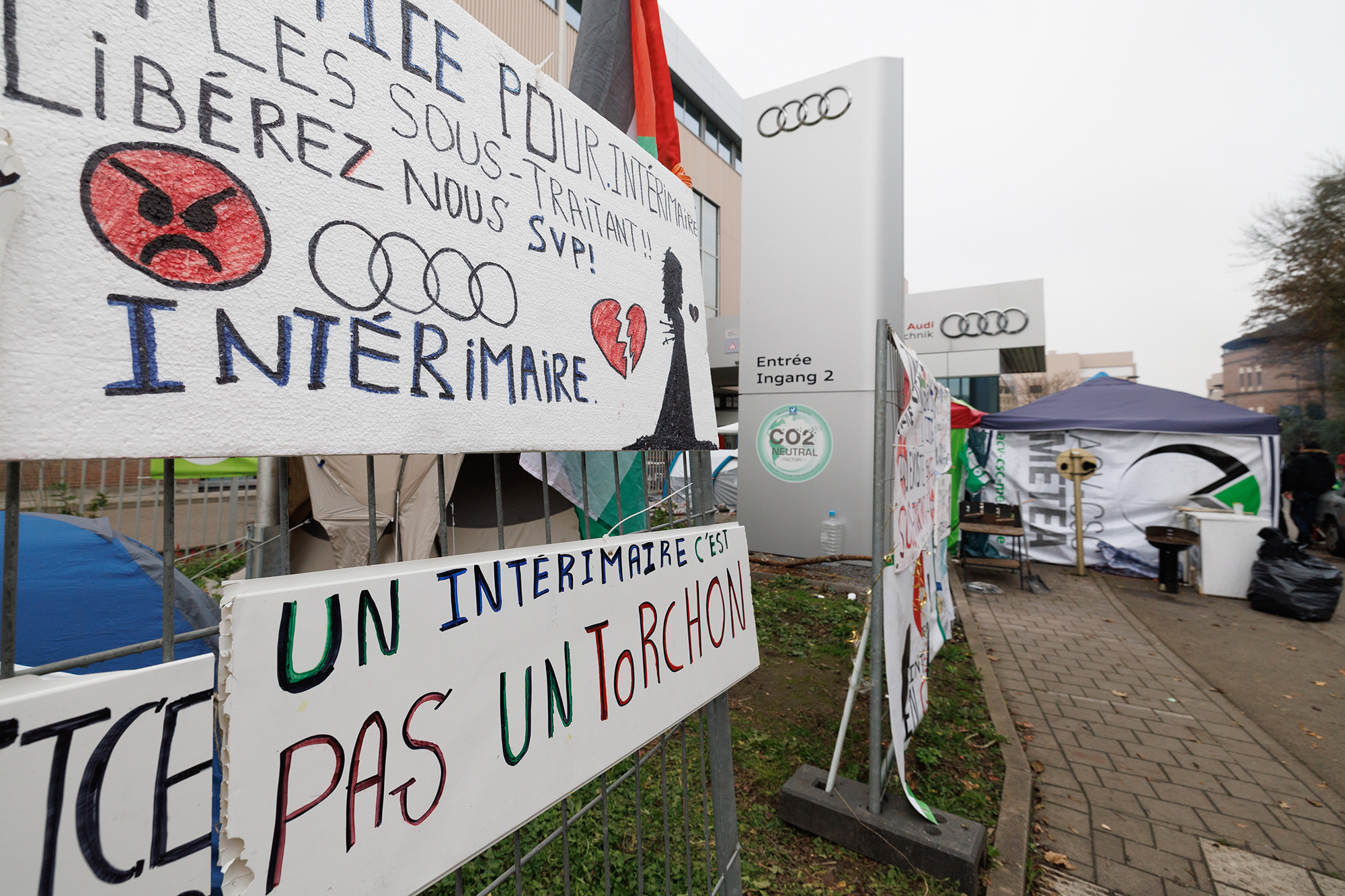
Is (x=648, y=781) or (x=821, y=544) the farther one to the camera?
(x=821, y=544)

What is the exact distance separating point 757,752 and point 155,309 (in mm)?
3207

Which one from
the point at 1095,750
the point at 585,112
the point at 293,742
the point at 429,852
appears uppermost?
the point at 585,112

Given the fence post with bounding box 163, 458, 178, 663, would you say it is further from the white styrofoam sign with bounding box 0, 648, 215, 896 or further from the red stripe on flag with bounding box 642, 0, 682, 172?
the red stripe on flag with bounding box 642, 0, 682, 172

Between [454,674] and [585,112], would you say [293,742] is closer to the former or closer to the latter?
[454,674]

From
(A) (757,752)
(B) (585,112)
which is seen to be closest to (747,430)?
(A) (757,752)

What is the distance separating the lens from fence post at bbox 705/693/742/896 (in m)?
1.68

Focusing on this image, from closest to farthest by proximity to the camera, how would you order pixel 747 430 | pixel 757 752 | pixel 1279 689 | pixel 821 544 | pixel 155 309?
pixel 155 309 < pixel 757 752 < pixel 1279 689 < pixel 821 544 < pixel 747 430

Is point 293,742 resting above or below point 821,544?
above

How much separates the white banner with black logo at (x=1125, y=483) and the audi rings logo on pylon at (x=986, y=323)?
7.40m

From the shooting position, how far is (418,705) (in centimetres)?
86

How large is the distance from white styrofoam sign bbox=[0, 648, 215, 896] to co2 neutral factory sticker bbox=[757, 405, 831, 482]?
6792 millimetres

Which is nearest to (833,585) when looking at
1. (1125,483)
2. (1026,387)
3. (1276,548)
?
(1276,548)

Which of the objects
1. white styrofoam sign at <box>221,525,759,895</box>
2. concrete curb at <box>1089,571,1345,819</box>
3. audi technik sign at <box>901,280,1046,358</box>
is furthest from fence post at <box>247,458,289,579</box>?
audi technik sign at <box>901,280,1046,358</box>

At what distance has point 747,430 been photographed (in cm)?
768
